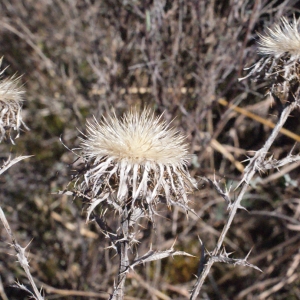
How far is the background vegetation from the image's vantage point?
206cm

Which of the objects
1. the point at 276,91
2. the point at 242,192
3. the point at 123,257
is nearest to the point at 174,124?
the point at 276,91

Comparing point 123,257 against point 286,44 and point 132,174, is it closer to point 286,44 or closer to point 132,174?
point 132,174

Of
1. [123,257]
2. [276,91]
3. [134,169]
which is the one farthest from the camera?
[276,91]

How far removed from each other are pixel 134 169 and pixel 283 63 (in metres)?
0.60

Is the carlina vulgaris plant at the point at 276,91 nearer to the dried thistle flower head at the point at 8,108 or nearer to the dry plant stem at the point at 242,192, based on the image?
the dry plant stem at the point at 242,192

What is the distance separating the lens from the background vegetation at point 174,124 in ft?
6.75

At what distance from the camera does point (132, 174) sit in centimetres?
110

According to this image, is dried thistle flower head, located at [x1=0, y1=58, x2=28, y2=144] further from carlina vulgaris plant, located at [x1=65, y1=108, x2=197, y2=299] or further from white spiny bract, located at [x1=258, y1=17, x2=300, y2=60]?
white spiny bract, located at [x1=258, y1=17, x2=300, y2=60]

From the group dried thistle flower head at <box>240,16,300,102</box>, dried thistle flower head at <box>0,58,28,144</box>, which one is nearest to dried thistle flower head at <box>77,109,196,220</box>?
dried thistle flower head at <box>0,58,28,144</box>

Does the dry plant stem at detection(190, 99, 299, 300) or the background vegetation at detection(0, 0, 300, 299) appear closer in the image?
the dry plant stem at detection(190, 99, 299, 300)

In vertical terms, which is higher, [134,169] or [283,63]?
[283,63]

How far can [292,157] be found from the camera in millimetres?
1257

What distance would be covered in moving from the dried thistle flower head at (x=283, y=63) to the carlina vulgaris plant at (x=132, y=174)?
40 cm

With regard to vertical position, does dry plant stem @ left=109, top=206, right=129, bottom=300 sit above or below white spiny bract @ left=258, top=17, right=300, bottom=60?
below
